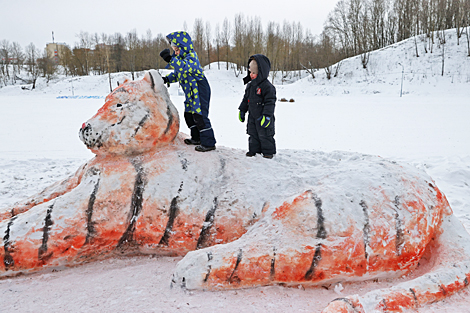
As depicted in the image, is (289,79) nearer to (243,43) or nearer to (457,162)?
(243,43)

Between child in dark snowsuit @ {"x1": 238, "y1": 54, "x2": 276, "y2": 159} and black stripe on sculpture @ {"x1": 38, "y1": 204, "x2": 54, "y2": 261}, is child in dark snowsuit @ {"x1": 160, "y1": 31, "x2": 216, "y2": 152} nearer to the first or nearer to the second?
child in dark snowsuit @ {"x1": 238, "y1": 54, "x2": 276, "y2": 159}

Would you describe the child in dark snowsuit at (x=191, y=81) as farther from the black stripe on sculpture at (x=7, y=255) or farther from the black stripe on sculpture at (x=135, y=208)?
the black stripe on sculpture at (x=7, y=255)

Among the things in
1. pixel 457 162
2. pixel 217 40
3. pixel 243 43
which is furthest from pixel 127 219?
pixel 217 40

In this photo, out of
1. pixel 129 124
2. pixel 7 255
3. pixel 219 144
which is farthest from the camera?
pixel 219 144

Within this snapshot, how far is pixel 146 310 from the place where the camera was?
195 centimetres

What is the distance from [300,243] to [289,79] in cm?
3742

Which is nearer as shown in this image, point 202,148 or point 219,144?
point 202,148

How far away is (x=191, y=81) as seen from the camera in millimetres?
3242

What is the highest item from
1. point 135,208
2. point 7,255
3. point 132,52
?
point 132,52

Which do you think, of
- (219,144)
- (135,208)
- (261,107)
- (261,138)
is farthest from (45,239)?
(219,144)

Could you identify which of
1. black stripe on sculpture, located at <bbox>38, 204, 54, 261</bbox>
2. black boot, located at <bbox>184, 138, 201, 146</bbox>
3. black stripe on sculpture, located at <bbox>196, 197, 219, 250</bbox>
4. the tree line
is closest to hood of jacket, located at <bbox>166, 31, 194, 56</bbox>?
black boot, located at <bbox>184, 138, 201, 146</bbox>

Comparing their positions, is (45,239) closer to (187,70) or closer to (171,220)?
(171,220)

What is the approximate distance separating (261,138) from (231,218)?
1087mm

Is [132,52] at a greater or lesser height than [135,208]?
greater
